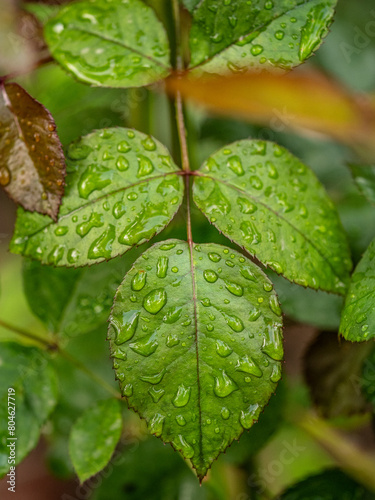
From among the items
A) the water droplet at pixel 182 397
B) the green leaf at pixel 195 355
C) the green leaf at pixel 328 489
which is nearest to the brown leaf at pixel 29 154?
the green leaf at pixel 195 355

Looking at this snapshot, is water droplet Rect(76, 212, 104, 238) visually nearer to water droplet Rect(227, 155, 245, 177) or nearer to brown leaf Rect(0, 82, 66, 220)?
brown leaf Rect(0, 82, 66, 220)

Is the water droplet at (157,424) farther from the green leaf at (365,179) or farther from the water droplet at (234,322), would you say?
the green leaf at (365,179)

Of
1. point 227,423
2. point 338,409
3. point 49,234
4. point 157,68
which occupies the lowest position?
point 338,409

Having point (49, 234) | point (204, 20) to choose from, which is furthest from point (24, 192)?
point (204, 20)

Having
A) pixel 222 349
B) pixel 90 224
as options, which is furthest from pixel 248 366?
pixel 90 224

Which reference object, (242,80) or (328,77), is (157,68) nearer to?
(242,80)

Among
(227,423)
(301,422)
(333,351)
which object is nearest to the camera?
(227,423)

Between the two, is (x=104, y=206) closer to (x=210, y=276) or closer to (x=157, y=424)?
(x=210, y=276)

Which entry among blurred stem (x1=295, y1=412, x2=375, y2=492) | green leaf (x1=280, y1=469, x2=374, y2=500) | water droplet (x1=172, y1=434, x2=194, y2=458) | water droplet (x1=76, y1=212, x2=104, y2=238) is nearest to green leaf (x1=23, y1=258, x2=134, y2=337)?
water droplet (x1=76, y1=212, x2=104, y2=238)
